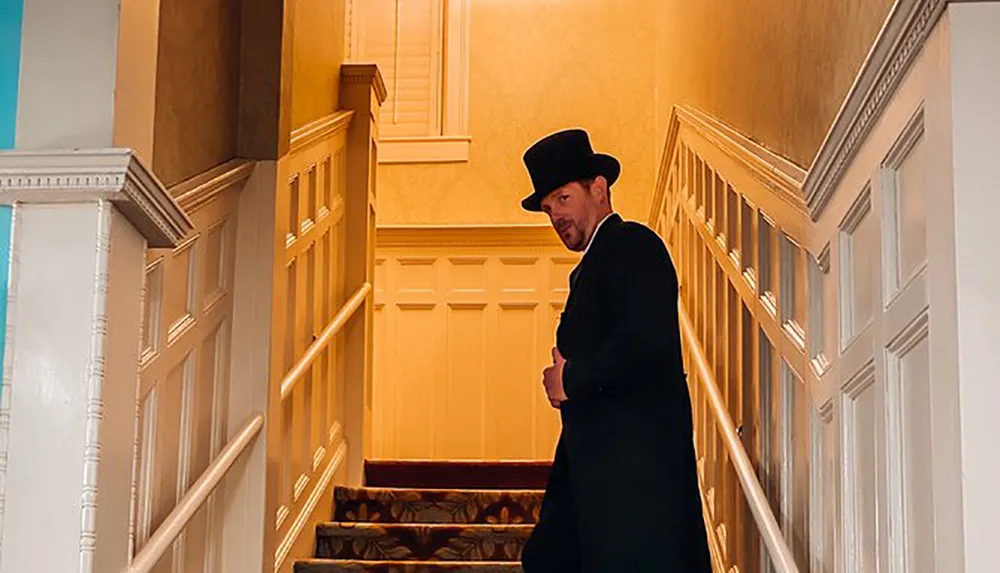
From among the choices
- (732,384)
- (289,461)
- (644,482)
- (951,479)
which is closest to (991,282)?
(951,479)

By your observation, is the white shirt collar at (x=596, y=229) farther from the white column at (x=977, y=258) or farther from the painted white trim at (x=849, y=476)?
the white column at (x=977, y=258)

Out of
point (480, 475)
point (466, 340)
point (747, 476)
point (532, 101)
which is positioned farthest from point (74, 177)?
point (532, 101)

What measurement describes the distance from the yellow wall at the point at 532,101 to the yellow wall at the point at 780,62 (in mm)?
1887

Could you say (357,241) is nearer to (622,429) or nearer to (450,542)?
(450,542)

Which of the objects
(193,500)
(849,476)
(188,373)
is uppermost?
(188,373)

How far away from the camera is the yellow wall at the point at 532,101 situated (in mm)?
7207

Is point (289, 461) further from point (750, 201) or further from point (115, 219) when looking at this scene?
point (115, 219)

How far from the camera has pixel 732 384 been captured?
3.85 meters

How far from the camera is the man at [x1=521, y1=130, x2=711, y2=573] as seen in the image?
2.77 metres

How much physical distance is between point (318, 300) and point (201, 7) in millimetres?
1536

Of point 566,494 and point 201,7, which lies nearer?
point 566,494

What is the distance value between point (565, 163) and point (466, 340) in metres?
3.99

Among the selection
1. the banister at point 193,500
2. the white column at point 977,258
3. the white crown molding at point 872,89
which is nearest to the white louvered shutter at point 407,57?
the banister at point 193,500

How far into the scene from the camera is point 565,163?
3.12 m
